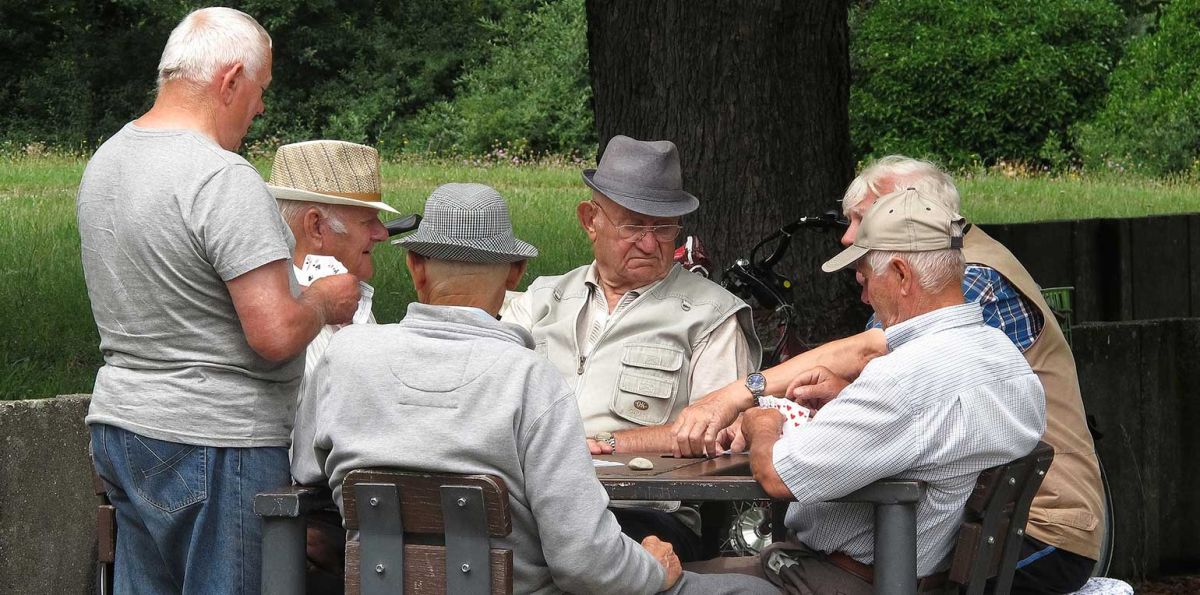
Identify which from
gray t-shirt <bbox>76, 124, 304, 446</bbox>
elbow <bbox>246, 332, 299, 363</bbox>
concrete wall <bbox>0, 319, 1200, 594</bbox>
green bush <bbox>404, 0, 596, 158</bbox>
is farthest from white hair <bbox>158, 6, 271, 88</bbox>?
green bush <bbox>404, 0, 596, 158</bbox>

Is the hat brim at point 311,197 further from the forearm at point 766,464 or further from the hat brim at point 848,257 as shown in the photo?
the forearm at point 766,464

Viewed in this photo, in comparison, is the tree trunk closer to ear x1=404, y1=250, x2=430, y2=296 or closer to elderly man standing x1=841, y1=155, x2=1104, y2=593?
elderly man standing x1=841, y1=155, x2=1104, y2=593

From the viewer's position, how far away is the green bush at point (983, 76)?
26.7 m

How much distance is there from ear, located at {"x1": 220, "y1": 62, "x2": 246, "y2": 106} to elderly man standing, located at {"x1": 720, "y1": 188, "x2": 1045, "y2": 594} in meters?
1.49

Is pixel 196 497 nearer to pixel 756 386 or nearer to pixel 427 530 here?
pixel 427 530

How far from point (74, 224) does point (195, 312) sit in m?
5.46

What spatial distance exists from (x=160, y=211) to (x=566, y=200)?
8469 millimetres

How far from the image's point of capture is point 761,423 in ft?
12.0

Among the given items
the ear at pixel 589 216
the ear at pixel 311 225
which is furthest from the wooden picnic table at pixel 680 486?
the ear at pixel 311 225

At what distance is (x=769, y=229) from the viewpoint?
638 centimetres

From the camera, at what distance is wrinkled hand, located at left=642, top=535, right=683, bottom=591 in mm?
3482

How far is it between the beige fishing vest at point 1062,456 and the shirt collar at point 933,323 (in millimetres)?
677

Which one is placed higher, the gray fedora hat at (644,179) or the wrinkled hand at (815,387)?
the gray fedora hat at (644,179)

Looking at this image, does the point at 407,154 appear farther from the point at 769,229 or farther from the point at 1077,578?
the point at 1077,578
